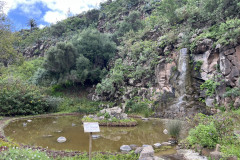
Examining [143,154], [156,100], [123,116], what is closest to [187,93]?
[156,100]

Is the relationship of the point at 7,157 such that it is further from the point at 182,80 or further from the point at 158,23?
the point at 158,23

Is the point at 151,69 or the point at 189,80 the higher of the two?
the point at 151,69

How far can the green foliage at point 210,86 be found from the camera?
36.5 ft

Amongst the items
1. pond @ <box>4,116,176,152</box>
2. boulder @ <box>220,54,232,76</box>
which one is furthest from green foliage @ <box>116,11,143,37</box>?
pond @ <box>4,116,176,152</box>

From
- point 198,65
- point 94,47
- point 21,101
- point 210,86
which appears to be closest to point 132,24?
point 94,47

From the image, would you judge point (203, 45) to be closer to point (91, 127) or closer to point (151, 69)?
point (151, 69)

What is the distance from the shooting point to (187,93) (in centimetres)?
1305

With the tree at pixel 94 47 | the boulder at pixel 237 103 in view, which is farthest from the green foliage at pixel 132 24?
the boulder at pixel 237 103

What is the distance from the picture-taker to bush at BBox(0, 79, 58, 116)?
13.3m

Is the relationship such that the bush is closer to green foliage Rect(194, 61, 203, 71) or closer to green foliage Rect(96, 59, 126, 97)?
green foliage Rect(96, 59, 126, 97)

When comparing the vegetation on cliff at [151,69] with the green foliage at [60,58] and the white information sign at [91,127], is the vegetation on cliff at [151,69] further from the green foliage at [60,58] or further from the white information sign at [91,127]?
the white information sign at [91,127]

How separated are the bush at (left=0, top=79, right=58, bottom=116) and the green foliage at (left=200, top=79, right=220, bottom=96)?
39.5 ft

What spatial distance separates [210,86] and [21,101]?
545 inches

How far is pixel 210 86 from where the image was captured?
460 inches
